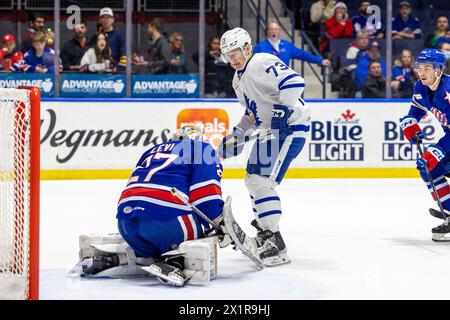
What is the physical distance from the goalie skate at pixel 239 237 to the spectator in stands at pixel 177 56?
16.2 feet

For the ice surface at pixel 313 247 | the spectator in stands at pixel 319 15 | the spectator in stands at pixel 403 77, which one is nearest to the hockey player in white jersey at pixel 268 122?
the ice surface at pixel 313 247

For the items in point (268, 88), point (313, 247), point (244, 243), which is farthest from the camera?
point (313, 247)

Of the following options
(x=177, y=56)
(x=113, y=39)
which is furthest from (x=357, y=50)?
(x=113, y=39)

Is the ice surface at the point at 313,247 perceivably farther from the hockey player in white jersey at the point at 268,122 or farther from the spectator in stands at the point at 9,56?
the spectator in stands at the point at 9,56

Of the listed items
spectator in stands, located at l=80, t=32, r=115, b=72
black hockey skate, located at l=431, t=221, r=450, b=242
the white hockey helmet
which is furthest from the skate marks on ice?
spectator in stands, located at l=80, t=32, r=115, b=72

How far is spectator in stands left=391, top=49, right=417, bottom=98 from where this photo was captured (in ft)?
34.9

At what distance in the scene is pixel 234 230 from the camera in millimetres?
5289

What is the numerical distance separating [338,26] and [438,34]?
112cm

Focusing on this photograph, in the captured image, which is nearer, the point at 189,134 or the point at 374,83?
the point at 189,134

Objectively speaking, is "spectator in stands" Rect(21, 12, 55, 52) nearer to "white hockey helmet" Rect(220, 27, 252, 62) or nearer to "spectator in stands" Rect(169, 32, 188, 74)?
"spectator in stands" Rect(169, 32, 188, 74)

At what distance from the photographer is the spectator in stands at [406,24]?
36.2 feet

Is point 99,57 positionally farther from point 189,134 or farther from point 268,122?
point 189,134

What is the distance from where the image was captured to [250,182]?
584cm
